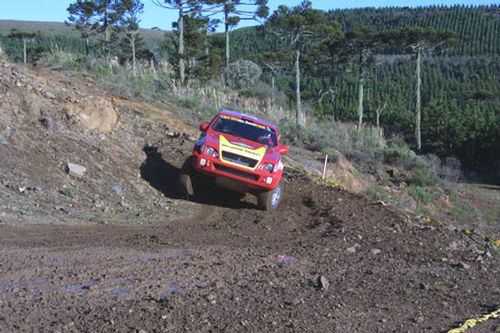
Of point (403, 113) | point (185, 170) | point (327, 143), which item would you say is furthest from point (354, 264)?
point (403, 113)

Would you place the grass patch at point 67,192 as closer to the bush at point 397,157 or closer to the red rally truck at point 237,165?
the red rally truck at point 237,165

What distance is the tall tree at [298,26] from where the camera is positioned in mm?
28172

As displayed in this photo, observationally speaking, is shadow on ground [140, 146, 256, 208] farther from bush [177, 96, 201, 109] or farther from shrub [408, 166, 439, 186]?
shrub [408, 166, 439, 186]

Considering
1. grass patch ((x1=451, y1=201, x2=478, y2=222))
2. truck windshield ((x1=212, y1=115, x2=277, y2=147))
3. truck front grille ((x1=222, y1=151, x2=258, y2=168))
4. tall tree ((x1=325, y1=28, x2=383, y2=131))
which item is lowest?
grass patch ((x1=451, y1=201, x2=478, y2=222))

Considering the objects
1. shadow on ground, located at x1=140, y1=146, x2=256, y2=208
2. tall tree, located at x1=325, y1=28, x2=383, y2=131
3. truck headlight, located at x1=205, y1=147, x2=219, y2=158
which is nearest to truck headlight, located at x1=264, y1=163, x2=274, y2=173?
truck headlight, located at x1=205, y1=147, x2=219, y2=158

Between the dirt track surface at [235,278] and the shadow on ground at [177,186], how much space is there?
1847 millimetres

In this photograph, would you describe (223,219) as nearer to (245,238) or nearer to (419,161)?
(245,238)

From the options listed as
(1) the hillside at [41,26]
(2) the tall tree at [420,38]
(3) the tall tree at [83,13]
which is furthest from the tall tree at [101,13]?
(1) the hillside at [41,26]

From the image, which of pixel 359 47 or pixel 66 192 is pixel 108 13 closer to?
pixel 359 47

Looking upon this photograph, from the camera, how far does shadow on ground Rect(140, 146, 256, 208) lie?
11.8m

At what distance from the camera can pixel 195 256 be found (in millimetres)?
6977

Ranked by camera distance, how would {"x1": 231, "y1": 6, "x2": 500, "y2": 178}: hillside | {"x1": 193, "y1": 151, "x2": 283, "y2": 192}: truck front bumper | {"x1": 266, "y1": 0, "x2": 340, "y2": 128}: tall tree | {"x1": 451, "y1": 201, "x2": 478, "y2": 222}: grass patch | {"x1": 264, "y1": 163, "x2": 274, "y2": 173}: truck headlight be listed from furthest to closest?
{"x1": 231, "y1": 6, "x2": 500, "y2": 178}: hillside < {"x1": 266, "y1": 0, "x2": 340, "y2": 128}: tall tree < {"x1": 451, "y1": 201, "x2": 478, "y2": 222}: grass patch < {"x1": 264, "y1": 163, "x2": 274, "y2": 173}: truck headlight < {"x1": 193, "y1": 151, "x2": 283, "y2": 192}: truck front bumper

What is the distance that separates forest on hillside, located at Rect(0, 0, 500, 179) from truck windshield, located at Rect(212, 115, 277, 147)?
15.5m

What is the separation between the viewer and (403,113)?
5709 centimetres
